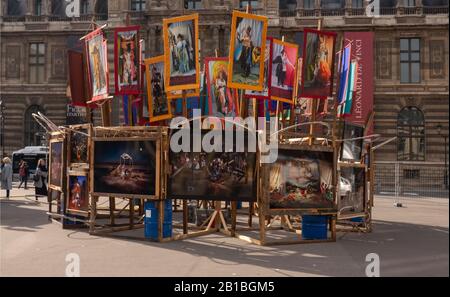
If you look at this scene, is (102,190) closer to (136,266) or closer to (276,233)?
(136,266)

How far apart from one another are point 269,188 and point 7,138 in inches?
1499

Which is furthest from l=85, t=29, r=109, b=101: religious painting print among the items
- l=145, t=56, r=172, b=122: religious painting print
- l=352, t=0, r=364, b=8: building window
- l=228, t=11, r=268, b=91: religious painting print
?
l=352, t=0, r=364, b=8: building window

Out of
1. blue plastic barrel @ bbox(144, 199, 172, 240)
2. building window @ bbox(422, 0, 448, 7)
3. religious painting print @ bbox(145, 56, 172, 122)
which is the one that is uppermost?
building window @ bbox(422, 0, 448, 7)

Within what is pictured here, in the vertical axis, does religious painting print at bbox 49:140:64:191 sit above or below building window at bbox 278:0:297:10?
below

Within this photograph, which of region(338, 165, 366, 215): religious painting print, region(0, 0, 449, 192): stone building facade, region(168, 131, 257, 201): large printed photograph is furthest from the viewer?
region(0, 0, 449, 192): stone building facade

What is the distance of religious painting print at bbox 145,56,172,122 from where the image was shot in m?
13.4

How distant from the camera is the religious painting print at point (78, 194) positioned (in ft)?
43.4

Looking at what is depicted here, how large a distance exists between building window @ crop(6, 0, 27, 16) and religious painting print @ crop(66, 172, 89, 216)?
37.3m

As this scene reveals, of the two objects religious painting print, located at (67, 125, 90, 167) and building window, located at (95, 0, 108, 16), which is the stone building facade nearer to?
building window, located at (95, 0, 108, 16)

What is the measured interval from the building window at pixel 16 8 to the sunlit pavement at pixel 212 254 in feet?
121

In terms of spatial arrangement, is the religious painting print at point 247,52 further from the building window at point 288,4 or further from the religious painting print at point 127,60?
the building window at point 288,4

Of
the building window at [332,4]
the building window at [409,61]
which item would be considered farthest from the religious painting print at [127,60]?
the building window at [409,61]

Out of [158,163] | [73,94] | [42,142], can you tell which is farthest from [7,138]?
[158,163]

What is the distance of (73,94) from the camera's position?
14.3m
